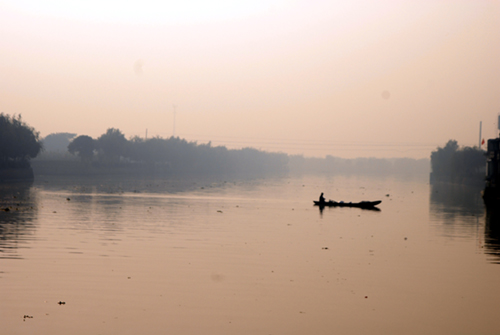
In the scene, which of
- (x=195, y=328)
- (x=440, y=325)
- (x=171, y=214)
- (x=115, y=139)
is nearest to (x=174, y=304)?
(x=195, y=328)

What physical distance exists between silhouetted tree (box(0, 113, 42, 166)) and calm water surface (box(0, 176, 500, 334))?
248 feet

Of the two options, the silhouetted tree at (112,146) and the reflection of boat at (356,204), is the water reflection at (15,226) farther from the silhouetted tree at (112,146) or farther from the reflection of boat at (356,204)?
the silhouetted tree at (112,146)

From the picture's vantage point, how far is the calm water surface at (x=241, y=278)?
16281 mm

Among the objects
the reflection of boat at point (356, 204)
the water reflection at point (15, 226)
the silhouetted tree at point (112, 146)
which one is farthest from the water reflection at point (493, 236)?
the silhouetted tree at point (112, 146)

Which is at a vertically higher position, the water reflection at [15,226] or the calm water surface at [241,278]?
the calm water surface at [241,278]

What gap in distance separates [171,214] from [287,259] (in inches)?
1046

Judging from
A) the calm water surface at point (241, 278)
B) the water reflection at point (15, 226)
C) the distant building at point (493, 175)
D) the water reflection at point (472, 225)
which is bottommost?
the water reflection at point (15, 226)

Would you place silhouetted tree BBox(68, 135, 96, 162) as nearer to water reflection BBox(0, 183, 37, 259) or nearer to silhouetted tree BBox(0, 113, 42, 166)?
silhouetted tree BBox(0, 113, 42, 166)

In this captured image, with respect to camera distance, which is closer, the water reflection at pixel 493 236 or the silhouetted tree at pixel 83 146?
the water reflection at pixel 493 236

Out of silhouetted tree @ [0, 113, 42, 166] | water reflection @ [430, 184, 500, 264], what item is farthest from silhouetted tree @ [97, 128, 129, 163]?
water reflection @ [430, 184, 500, 264]

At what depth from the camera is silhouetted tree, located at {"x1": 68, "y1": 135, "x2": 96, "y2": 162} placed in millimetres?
180500

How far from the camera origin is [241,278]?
22.8m

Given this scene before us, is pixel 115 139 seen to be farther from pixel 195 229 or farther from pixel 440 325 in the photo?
pixel 440 325

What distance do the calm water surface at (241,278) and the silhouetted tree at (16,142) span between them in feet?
248
